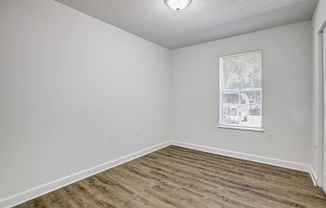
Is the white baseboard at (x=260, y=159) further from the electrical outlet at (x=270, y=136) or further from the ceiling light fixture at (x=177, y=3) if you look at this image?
the ceiling light fixture at (x=177, y=3)

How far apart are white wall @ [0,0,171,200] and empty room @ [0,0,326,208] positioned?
0.05 ft

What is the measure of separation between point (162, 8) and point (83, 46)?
1.36m

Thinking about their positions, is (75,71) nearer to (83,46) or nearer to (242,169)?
(83,46)

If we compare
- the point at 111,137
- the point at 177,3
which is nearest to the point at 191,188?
the point at 111,137

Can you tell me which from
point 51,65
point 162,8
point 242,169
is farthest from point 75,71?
point 242,169

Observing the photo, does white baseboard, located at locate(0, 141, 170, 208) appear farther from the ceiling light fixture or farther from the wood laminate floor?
the ceiling light fixture

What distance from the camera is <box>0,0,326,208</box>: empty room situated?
2.00 metres

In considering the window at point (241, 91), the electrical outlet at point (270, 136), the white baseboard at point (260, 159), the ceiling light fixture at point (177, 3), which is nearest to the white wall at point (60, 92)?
the ceiling light fixture at point (177, 3)

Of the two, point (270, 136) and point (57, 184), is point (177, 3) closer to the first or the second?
point (270, 136)

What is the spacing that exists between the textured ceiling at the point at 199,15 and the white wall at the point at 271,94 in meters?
A: 0.27

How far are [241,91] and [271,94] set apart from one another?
1.80 feet

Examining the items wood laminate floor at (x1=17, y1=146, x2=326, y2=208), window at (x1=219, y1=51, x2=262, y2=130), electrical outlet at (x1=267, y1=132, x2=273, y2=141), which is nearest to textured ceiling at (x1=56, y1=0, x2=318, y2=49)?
window at (x1=219, y1=51, x2=262, y2=130)

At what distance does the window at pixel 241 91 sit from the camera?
10.8 ft

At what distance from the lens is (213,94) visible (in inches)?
149
